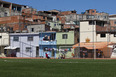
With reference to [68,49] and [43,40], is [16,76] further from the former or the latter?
[43,40]

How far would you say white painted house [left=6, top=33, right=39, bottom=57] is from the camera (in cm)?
7144

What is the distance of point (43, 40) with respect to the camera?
71.6 metres

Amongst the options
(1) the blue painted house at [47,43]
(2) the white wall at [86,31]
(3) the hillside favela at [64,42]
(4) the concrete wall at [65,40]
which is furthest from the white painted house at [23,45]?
(2) the white wall at [86,31]

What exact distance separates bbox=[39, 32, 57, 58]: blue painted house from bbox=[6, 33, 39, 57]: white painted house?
132 cm

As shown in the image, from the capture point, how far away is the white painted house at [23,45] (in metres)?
71.4

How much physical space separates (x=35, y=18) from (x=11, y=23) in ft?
66.9

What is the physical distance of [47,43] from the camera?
7075cm

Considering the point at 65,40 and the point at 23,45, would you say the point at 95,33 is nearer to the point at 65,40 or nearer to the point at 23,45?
the point at 65,40

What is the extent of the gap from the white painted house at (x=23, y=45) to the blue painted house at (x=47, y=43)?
4.33ft

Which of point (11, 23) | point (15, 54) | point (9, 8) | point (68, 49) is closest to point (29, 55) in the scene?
point (15, 54)

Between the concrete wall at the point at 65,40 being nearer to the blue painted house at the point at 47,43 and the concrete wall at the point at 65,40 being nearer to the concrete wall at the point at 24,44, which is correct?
the blue painted house at the point at 47,43

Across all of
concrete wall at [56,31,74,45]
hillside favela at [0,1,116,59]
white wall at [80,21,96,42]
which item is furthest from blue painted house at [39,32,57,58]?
white wall at [80,21,96,42]

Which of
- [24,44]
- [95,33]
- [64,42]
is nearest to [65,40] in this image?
[64,42]

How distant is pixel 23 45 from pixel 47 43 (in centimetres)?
722
